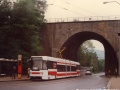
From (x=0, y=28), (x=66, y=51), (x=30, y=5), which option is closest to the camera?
(x=0, y=28)

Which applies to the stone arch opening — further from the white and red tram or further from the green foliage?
the white and red tram

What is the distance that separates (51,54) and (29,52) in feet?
31.8

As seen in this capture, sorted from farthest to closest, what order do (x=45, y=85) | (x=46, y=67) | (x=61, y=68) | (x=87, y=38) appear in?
(x=87, y=38), (x=61, y=68), (x=46, y=67), (x=45, y=85)

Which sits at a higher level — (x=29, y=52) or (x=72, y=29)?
(x=72, y=29)

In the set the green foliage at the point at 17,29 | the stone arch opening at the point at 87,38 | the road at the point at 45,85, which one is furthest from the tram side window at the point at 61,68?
the stone arch opening at the point at 87,38

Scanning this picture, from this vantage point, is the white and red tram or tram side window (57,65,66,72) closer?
the white and red tram

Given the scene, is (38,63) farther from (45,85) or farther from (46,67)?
(45,85)

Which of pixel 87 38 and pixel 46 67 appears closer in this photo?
pixel 46 67

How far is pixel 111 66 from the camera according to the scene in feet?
223

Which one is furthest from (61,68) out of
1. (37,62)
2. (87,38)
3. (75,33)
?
(87,38)

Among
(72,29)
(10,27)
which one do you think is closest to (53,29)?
(72,29)

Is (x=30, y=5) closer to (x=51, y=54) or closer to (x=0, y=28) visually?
(x=0, y=28)

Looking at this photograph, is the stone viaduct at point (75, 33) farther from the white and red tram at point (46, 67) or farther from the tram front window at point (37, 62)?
the tram front window at point (37, 62)

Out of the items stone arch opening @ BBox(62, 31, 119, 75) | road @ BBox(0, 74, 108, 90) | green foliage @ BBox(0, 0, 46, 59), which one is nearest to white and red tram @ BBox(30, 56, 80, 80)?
road @ BBox(0, 74, 108, 90)
